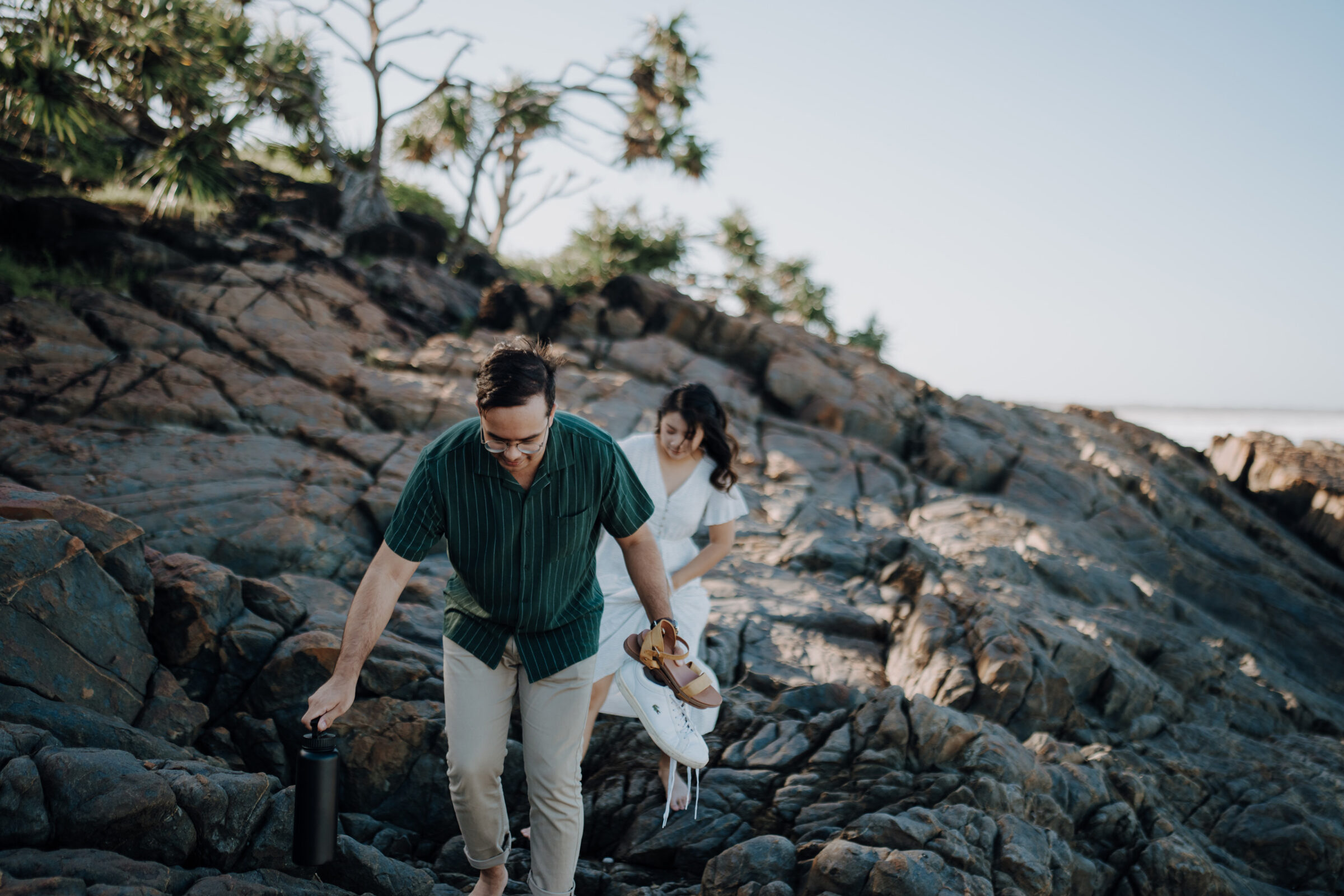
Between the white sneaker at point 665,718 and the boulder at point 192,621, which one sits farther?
the boulder at point 192,621

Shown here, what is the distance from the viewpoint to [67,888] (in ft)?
7.31

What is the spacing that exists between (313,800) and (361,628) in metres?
0.58

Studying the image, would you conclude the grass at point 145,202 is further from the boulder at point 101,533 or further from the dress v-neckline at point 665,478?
the dress v-neckline at point 665,478

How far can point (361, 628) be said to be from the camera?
269 centimetres

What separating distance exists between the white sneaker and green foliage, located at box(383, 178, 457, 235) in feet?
71.2

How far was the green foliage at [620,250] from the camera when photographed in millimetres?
17859

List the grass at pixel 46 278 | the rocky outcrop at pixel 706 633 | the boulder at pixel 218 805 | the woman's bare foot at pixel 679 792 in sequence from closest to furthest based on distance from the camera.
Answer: the boulder at pixel 218 805 → the rocky outcrop at pixel 706 633 → the woman's bare foot at pixel 679 792 → the grass at pixel 46 278

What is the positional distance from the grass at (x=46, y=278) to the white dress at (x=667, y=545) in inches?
319

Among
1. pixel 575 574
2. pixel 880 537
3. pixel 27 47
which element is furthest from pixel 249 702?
pixel 27 47

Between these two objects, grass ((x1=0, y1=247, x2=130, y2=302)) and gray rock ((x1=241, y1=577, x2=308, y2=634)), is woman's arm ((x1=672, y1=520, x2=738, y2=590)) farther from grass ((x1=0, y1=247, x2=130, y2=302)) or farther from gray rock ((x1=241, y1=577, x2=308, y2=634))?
grass ((x1=0, y1=247, x2=130, y2=302))

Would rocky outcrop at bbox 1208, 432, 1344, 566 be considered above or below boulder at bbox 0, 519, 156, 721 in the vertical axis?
above

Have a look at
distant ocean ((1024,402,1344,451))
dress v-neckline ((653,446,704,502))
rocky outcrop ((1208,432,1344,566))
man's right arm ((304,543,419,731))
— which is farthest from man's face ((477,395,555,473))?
distant ocean ((1024,402,1344,451))

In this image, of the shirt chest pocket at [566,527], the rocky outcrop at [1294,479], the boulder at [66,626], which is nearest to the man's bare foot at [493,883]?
the shirt chest pocket at [566,527]

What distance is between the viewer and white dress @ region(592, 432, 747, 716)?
Result: 422cm
